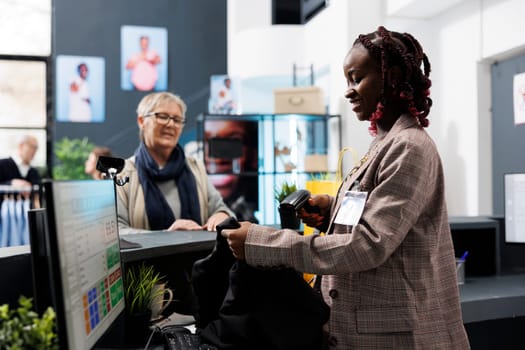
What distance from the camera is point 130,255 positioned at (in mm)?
1461

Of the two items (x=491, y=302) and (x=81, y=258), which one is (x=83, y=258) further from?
(x=491, y=302)

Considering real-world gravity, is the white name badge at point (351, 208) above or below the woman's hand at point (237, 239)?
above

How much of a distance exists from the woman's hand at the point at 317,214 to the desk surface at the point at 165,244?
342mm

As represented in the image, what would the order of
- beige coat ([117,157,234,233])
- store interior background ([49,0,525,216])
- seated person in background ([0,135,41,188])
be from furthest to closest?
seated person in background ([0,135,41,188])
store interior background ([49,0,525,216])
beige coat ([117,157,234,233])

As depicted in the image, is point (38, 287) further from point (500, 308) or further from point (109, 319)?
point (500, 308)

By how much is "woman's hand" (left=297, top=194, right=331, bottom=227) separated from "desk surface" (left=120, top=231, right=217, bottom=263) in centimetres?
34

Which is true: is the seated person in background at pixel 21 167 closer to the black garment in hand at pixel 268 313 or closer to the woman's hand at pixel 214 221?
the woman's hand at pixel 214 221

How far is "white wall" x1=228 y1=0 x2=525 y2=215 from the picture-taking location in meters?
3.87

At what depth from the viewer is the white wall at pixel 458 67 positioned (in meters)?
3.87

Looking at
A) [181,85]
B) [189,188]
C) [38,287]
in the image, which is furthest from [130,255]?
[181,85]

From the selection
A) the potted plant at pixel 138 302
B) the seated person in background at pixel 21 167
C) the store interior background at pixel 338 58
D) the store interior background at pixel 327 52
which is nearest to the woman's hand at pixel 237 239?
the potted plant at pixel 138 302

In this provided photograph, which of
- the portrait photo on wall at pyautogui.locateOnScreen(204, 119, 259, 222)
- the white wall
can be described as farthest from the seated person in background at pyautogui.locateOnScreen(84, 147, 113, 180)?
the white wall

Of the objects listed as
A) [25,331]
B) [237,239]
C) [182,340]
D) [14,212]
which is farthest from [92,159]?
[25,331]

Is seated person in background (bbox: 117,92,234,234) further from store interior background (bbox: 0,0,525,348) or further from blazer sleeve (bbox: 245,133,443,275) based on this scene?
store interior background (bbox: 0,0,525,348)
